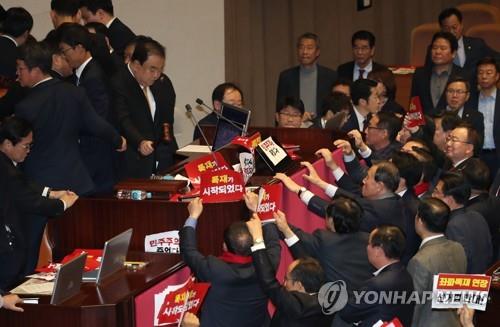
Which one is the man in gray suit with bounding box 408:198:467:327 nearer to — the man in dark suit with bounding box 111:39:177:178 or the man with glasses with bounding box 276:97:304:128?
the man in dark suit with bounding box 111:39:177:178

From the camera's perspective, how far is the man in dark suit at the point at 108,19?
7480 millimetres

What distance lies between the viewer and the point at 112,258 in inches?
190

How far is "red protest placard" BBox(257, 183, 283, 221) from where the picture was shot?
5434 millimetres

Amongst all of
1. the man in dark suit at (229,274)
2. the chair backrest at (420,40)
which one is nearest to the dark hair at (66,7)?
the man in dark suit at (229,274)

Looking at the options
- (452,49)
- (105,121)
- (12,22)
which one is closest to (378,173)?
(105,121)

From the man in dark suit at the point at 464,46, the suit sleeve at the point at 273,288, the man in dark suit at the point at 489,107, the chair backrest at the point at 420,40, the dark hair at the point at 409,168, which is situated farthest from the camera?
the chair backrest at the point at 420,40

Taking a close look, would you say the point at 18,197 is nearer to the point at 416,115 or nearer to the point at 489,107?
the point at 416,115

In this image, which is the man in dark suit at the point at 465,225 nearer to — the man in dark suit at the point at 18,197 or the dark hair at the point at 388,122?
the dark hair at the point at 388,122

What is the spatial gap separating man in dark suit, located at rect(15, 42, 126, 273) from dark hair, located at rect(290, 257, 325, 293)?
66.6 inches

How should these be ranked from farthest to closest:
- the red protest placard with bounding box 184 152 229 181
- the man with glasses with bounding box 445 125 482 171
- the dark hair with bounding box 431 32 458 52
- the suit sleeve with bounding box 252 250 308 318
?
the dark hair with bounding box 431 32 458 52 → the man with glasses with bounding box 445 125 482 171 → the red protest placard with bounding box 184 152 229 181 → the suit sleeve with bounding box 252 250 308 318

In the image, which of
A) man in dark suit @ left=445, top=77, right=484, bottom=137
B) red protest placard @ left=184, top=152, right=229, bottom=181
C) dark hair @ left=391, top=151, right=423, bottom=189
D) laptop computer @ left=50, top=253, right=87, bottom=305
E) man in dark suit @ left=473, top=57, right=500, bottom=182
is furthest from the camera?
man in dark suit @ left=473, top=57, right=500, bottom=182

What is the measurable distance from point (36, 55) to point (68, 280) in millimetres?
1844

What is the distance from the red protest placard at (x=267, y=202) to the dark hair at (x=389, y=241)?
59 cm

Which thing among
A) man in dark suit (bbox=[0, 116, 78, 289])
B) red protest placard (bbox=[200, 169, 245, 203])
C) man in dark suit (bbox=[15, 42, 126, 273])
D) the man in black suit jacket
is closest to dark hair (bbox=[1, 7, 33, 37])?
the man in black suit jacket
